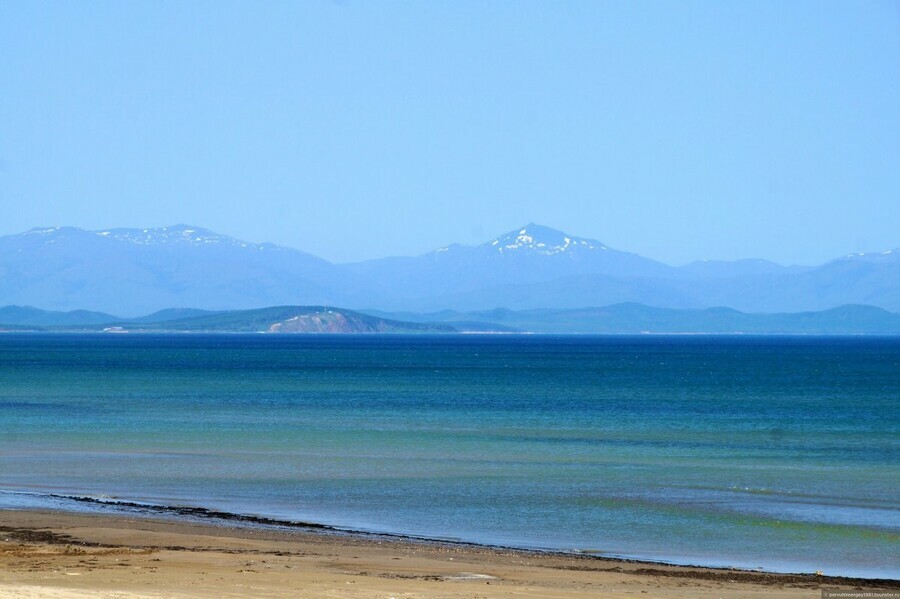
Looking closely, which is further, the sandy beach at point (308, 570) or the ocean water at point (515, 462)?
the ocean water at point (515, 462)

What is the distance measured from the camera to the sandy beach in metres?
17.6

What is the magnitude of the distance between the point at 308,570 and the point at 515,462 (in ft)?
67.7

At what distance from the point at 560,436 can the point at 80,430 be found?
20472 mm

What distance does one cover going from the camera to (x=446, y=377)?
349 ft

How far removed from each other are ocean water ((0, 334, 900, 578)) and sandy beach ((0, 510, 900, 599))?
2515 mm

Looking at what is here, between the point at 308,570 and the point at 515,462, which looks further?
the point at 515,462

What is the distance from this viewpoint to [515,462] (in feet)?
130

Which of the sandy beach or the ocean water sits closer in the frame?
the sandy beach

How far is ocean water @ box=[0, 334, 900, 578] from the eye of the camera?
87.6 ft

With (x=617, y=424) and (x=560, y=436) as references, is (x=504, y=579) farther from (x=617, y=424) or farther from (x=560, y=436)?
(x=617, y=424)

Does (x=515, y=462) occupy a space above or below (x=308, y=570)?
above

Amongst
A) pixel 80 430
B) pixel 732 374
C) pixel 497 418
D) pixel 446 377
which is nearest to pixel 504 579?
pixel 80 430

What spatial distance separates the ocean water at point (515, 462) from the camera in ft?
87.6

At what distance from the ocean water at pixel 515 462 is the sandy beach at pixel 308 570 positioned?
99.0 inches
